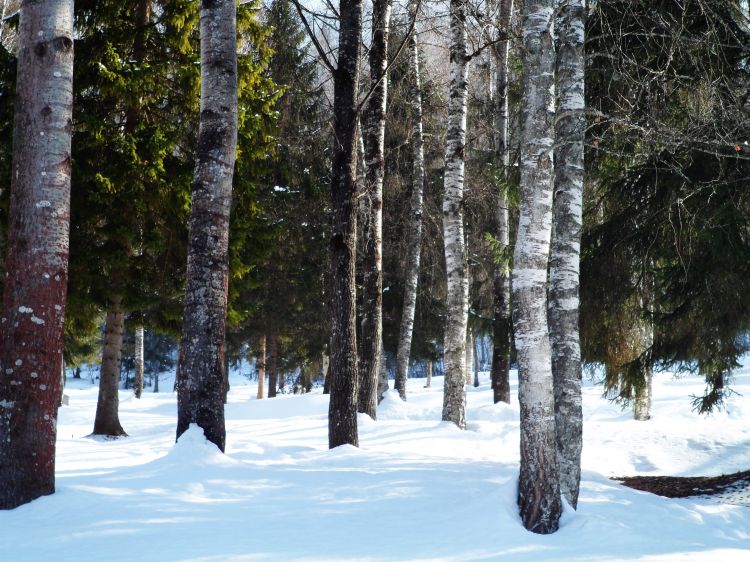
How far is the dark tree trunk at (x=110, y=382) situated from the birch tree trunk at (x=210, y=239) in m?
6.36

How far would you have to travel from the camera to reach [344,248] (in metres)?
7.19

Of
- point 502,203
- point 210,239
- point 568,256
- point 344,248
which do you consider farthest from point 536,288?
point 502,203

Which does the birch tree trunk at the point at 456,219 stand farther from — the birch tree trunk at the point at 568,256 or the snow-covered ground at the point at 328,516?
the birch tree trunk at the point at 568,256

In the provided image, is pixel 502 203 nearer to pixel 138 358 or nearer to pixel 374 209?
pixel 374 209

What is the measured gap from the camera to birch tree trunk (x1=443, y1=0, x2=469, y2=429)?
1045 cm

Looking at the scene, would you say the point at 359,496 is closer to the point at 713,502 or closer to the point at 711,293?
the point at 713,502

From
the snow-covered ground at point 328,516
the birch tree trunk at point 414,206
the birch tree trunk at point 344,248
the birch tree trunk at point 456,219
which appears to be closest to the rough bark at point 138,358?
the birch tree trunk at point 414,206

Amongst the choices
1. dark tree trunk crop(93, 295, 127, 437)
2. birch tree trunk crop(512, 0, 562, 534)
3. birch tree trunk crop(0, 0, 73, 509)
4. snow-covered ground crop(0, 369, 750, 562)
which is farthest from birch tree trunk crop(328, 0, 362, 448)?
dark tree trunk crop(93, 295, 127, 437)

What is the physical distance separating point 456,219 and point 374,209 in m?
1.43

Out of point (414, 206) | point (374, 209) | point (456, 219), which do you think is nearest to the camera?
point (374, 209)

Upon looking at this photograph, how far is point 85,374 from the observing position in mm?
80250

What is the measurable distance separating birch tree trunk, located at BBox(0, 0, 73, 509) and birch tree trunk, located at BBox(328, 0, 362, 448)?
3.09 metres

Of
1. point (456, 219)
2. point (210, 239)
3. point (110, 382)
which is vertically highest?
point (456, 219)

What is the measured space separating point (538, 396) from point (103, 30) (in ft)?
32.6
